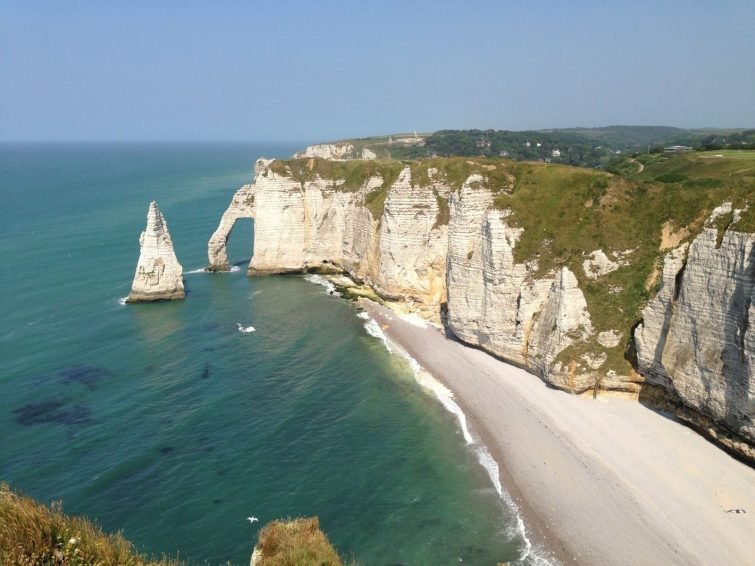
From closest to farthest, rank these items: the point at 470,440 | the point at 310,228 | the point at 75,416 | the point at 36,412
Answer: the point at 470,440
the point at 75,416
the point at 36,412
the point at 310,228

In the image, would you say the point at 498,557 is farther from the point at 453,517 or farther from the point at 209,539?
the point at 209,539

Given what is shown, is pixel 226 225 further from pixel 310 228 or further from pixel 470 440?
pixel 470 440

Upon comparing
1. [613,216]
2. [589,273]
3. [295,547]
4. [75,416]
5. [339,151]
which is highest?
[339,151]

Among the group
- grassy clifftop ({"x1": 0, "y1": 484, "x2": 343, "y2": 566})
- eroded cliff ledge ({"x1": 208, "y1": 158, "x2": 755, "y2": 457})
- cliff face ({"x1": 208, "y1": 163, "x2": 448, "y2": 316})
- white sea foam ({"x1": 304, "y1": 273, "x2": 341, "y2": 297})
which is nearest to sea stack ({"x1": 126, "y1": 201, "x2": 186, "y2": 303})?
cliff face ({"x1": 208, "y1": 163, "x2": 448, "y2": 316})

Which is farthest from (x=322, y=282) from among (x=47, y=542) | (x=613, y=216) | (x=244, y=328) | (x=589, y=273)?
(x=47, y=542)

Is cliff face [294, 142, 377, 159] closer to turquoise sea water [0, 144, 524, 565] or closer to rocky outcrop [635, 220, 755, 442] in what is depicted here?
turquoise sea water [0, 144, 524, 565]

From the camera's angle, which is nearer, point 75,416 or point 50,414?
point 75,416

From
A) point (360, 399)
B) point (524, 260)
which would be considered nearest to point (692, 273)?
point (524, 260)

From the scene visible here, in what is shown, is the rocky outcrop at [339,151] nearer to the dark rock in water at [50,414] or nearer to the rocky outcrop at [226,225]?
the rocky outcrop at [226,225]
